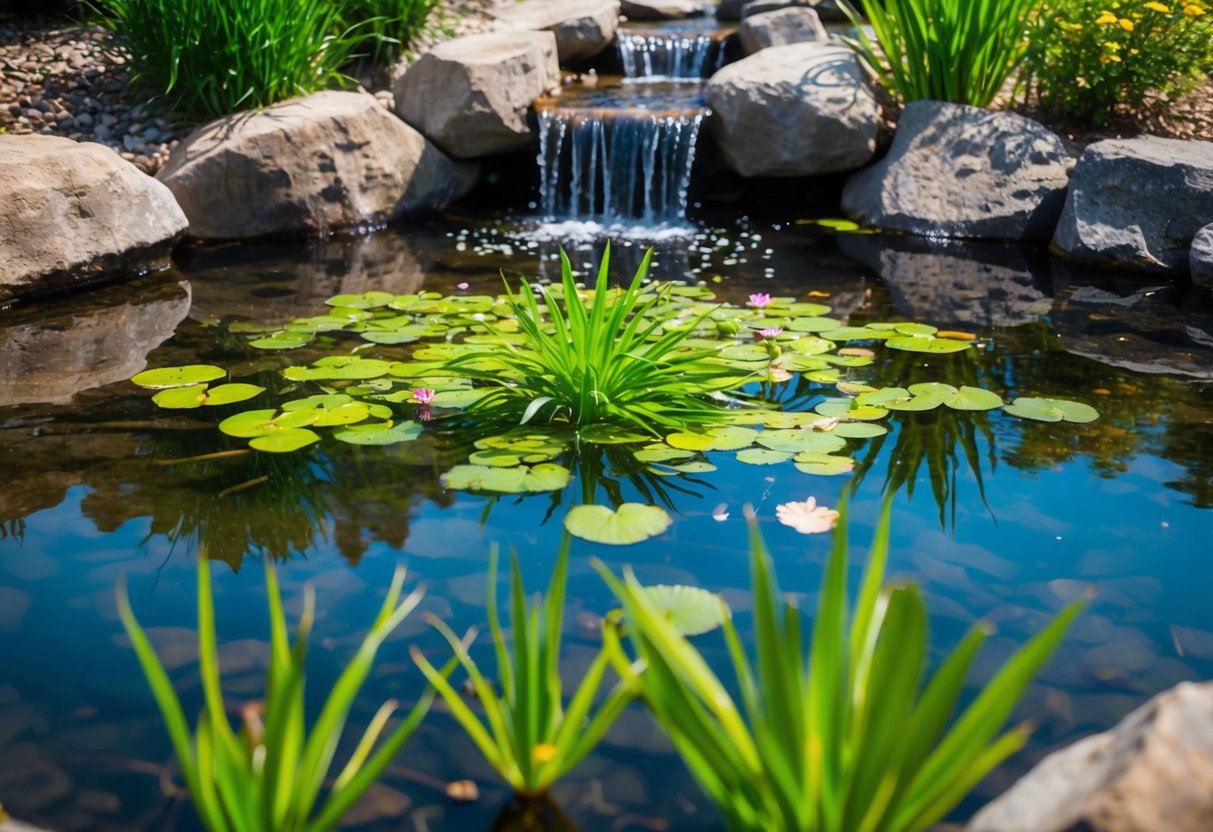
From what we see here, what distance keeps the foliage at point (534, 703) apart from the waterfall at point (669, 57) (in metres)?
6.96

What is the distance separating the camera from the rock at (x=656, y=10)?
922 cm

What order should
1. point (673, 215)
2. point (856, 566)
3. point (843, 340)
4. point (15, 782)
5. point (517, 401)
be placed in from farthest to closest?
point (673, 215) < point (843, 340) < point (517, 401) < point (856, 566) < point (15, 782)

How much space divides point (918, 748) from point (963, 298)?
375cm

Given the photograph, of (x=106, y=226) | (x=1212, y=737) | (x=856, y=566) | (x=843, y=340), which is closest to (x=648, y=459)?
(x=856, y=566)

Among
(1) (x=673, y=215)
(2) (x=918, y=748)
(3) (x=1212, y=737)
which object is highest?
(3) (x=1212, y=737)

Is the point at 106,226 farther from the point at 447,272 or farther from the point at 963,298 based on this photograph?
the point at 963,298

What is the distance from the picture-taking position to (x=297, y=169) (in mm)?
5797

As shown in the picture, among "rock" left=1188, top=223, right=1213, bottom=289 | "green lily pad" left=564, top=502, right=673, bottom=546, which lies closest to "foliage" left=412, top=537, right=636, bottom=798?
"green lily pad" left=564, top=502, right=673, bottom=546

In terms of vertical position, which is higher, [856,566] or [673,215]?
[856,566]

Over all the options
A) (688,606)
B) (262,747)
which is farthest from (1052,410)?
(262,747)

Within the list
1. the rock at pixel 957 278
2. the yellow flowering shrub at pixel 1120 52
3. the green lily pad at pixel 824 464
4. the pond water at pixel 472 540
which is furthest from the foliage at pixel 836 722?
the yellow flowering shrub at pixel 1120 52

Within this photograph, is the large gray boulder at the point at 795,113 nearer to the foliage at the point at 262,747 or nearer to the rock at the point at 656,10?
the rock at the point at 656,10

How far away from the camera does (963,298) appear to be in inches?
189

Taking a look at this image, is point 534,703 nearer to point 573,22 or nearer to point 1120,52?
point 1120,52
